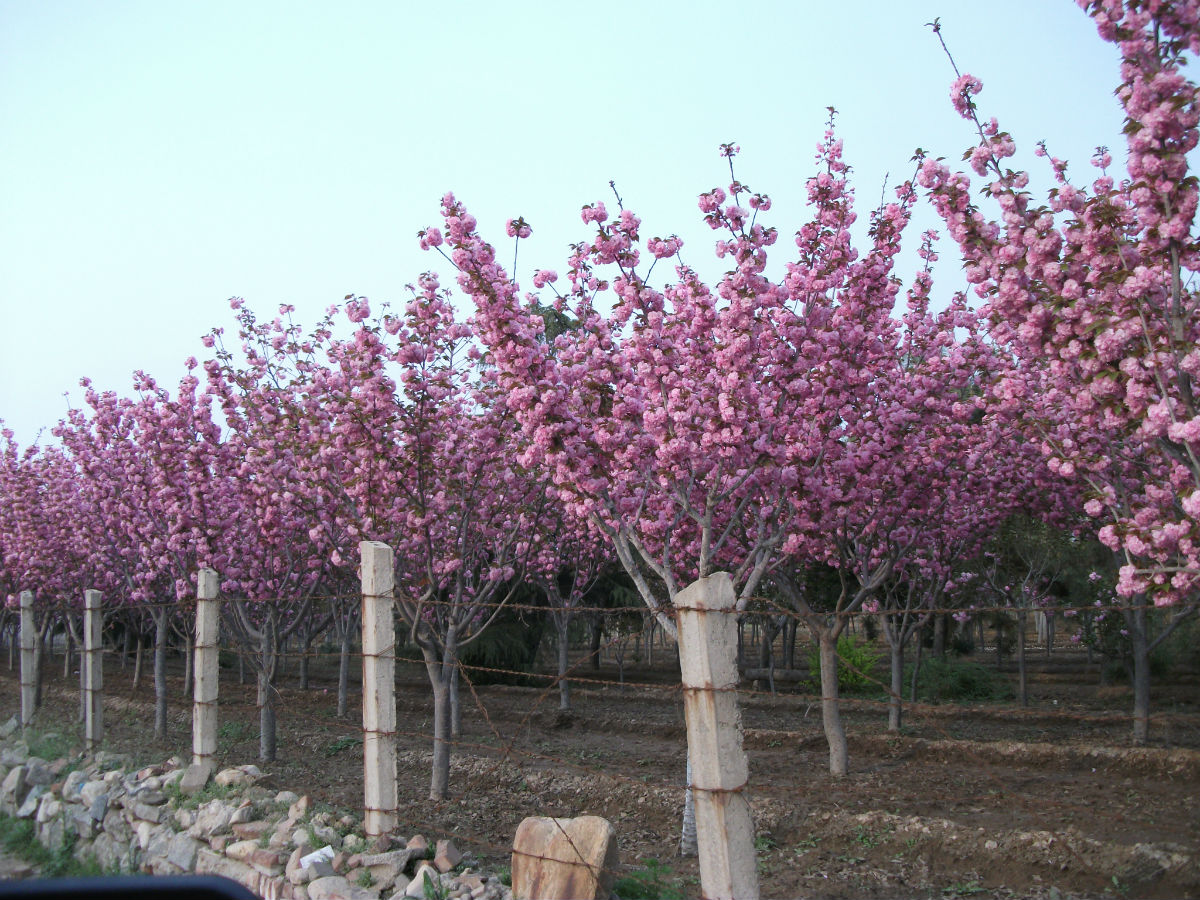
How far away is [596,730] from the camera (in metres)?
16.5

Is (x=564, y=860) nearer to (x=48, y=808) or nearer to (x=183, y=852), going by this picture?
(x=183, y=852)

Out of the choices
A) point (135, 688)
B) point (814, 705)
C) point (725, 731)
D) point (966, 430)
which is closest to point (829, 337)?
point (966, 430)

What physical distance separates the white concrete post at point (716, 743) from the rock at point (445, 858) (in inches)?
77.2

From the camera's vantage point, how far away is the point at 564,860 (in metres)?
5.00

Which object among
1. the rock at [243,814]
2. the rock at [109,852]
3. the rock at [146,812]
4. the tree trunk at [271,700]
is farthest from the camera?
the tree trunk at [271,700]

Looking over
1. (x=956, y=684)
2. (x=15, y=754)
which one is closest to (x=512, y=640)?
(x=956, y=684)

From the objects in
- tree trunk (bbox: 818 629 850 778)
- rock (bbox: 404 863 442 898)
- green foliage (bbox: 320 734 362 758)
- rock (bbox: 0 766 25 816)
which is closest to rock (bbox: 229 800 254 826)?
rock (bbox: 404 863 442 898)

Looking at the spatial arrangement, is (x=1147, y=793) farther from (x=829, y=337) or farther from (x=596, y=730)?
(x=596, y=730)

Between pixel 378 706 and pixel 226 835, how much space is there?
5.61ft

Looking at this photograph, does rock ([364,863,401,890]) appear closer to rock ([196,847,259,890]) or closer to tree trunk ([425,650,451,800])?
rock ([196,847,259,890])

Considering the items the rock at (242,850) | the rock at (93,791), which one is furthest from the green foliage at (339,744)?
the rock at (242,850)

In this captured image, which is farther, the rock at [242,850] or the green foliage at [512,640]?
the green foliage at [512,640]

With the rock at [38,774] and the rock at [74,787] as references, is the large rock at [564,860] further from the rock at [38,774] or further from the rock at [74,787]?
the rock at [38,774]

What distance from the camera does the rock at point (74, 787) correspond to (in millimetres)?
8508
